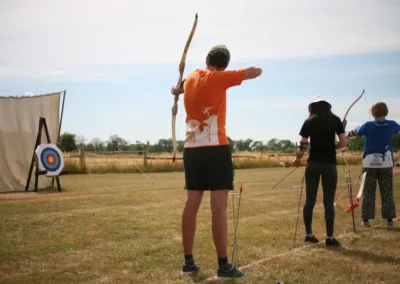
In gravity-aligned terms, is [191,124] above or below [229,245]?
above

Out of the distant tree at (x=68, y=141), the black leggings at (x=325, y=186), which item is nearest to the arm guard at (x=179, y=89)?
the black leggings at (x=325, y=186)

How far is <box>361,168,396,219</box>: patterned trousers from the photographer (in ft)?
21.1

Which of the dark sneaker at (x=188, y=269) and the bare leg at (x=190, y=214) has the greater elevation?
the bare leg at (x=190, y=214)

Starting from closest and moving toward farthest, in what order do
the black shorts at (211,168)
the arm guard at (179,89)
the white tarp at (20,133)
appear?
the black shorts at (211,168) < the arm guard at (179,89) < the white tarp at (20,133)

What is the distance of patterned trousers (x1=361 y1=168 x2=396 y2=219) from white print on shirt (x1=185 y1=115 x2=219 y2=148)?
11.9 feet

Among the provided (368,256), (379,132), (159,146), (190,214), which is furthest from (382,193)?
(159,146)

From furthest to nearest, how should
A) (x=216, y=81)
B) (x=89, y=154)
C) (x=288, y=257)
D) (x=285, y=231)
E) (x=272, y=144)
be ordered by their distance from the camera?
(x=272, y=144), (x=89, y=154), (x=285, y=231), (x=288, y=257), (x=216, y=81)

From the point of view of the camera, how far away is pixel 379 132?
6348mm

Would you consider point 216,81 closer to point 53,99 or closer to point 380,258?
point 380,258

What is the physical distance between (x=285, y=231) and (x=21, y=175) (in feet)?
33.6

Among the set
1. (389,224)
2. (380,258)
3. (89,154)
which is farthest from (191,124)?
(89,154)

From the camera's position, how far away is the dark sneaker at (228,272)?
12.4 ft

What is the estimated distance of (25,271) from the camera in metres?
4.11

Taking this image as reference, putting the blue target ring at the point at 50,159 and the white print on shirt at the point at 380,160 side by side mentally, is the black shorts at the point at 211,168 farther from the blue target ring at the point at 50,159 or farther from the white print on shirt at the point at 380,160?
the blue target ring at the point at 50,159
